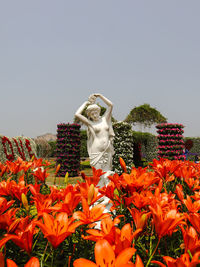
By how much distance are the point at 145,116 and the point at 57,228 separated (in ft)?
135

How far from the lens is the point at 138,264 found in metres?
0.58

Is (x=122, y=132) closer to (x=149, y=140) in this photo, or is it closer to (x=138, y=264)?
(x=149, y=140)

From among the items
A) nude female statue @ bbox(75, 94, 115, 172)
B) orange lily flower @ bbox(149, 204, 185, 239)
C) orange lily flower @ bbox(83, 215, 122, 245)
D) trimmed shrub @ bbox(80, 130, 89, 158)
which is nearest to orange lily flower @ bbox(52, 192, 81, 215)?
orange lily flower @ bbox(83, 215, 122, 245)

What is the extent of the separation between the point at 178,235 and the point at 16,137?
390 inches

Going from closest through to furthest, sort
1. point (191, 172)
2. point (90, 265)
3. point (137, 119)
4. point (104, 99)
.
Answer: point (90, 265), point (191, 172), point (104, 99), point (137, 119)

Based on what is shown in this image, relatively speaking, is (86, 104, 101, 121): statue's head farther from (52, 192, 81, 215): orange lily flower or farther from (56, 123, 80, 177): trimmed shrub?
(56, 123, 80, 177): trimmed shrub

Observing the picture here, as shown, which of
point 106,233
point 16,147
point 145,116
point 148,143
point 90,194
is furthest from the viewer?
point 145,116

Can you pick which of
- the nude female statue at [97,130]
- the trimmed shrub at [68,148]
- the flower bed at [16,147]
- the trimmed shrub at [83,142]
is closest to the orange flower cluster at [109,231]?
the nude female statue at [97,130]

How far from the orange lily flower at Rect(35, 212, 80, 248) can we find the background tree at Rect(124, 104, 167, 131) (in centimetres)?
4041

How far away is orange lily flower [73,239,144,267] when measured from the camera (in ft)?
1.86

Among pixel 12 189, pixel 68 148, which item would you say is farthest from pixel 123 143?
pixel 12 189

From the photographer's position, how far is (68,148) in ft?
41.6

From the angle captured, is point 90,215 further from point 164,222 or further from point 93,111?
point 93,111

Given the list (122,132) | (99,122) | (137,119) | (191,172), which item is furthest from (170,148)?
(137,119)
